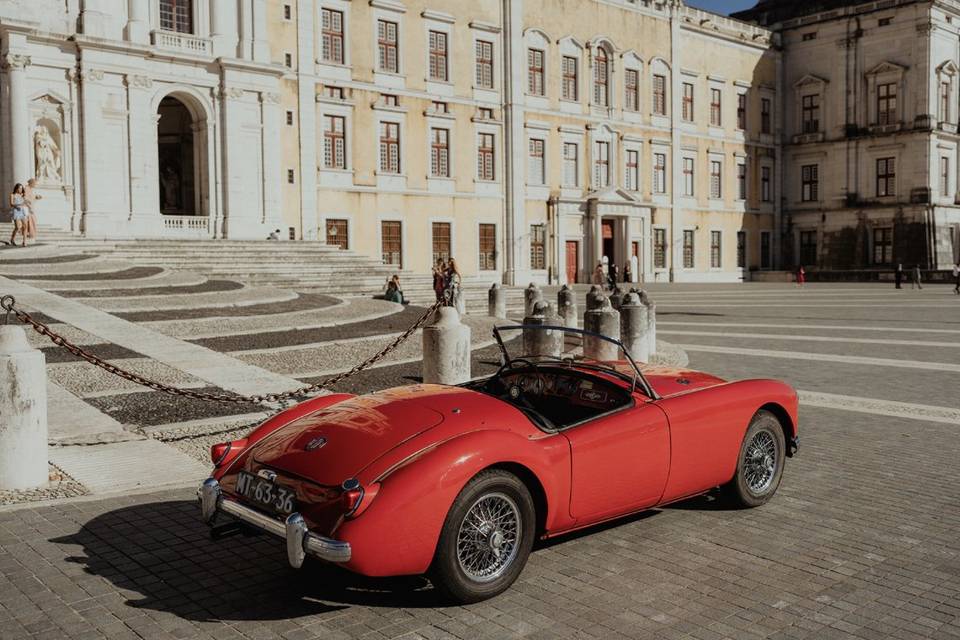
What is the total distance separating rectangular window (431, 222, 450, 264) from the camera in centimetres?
3803

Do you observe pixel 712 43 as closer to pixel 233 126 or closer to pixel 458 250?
pixel 458 250

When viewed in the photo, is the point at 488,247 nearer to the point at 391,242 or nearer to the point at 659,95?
the point at 391,242

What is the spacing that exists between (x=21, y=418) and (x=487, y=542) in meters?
4.00

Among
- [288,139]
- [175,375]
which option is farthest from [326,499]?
[288,139]

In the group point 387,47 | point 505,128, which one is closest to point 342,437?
point 387,47

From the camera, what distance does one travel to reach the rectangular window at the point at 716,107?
50.7 metres

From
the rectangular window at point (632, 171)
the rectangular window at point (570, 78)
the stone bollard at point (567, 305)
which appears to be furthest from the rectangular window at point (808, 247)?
the stone bollard at point (567, 305)

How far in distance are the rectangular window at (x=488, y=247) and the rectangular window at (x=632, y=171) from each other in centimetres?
950

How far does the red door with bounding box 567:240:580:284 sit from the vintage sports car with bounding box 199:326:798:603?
3686 cm

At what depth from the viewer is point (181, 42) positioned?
2911 cm

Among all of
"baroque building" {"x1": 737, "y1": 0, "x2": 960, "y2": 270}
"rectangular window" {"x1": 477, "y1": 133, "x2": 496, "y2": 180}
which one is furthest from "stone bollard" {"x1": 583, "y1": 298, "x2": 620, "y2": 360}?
"baroque building" {"x1": 737, "y1": 0, "x2": 960, "y2": 270}

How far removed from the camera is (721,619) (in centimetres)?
436

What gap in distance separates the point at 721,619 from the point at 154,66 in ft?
94.5

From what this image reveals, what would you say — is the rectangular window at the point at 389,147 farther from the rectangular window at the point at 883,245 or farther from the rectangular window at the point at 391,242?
the rectangular window at the point at 883,245
